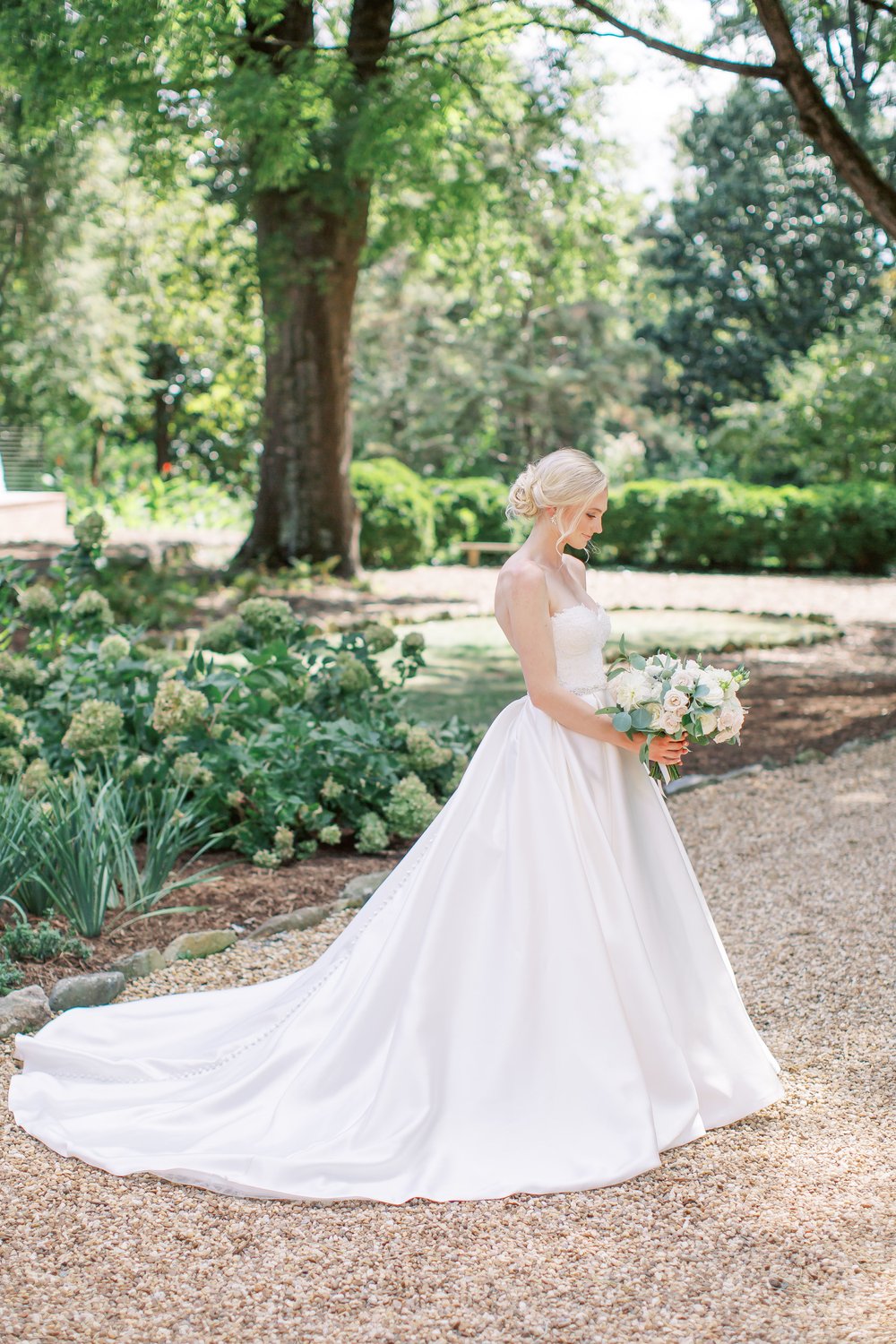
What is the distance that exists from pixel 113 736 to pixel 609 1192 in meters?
2.96

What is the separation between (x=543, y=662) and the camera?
11.0ft

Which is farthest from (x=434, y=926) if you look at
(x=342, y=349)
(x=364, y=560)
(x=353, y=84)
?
(x=364, y=560)

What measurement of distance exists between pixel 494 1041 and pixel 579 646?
1.07m

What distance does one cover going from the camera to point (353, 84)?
34.0ft

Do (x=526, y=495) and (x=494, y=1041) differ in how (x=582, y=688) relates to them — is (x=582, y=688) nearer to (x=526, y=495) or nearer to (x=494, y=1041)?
(x=526, y=495)

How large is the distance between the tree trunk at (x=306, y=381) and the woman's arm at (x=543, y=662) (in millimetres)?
10202

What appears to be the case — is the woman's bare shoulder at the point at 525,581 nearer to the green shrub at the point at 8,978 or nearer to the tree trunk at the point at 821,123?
the green shrub at the point at 8,978

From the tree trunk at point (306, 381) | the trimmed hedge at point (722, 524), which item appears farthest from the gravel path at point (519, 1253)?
the trimmed hedge at point (722, 524)

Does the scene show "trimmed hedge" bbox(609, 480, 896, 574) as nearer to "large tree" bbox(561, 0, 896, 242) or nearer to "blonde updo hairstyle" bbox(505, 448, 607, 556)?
"large tree" bbox(561, 0, 896, 242)

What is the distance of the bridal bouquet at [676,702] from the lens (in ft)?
10.5

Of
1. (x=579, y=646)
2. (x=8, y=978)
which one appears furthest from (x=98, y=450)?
(x=579, y=646)

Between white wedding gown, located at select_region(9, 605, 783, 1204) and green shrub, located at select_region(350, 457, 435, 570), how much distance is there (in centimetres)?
1406

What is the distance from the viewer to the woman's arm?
3.32m

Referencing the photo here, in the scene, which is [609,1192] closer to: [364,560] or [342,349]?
[342,349]
